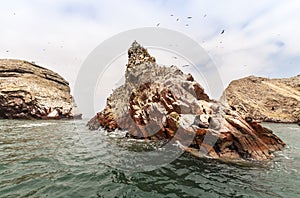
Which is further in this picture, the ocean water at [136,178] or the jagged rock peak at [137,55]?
the jagged rock peak at [137,55]

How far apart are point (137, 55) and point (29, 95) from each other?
3998 cm

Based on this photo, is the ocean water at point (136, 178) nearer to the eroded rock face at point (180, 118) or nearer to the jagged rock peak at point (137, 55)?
the eroded rock face at point (180, 118)

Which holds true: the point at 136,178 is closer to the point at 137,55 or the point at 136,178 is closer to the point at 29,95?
the point at 137,55

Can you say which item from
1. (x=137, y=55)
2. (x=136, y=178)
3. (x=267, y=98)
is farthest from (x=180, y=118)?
(x=267, y=98)

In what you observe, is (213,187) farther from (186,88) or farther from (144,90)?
(144,90)

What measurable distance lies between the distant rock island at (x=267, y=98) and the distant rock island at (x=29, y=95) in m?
57.8

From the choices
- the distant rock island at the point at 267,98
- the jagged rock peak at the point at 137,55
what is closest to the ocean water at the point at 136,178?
the jagged rock peak at the point at 137,55

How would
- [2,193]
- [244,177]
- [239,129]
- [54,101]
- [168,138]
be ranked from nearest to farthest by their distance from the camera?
[2,193]
[244,177]
[239,129]
[168,138]
[54,101]

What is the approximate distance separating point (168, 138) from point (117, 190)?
9090 millimetres

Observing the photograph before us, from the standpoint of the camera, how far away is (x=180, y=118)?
Result: 13.9 metres

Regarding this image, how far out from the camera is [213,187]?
6707 millimetres

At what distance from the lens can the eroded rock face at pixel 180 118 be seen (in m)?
11.3

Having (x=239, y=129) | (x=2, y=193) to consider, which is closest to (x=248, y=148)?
(x=239, y=129)

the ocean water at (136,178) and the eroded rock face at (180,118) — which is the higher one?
the eroded rock face at (180,118)
